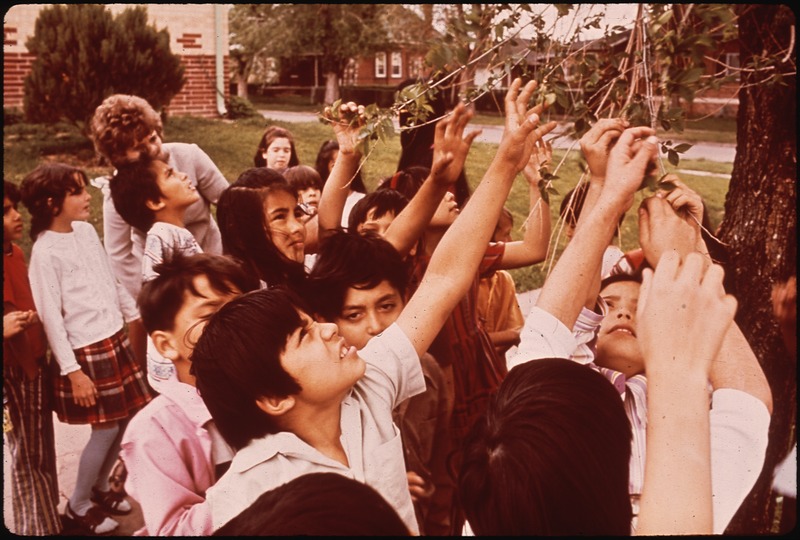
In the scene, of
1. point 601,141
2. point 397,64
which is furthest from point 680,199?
point 397,64

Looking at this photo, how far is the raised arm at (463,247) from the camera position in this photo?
149 cm

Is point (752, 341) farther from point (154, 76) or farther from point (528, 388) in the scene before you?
point (154, 76)

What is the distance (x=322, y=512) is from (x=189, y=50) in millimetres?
1918

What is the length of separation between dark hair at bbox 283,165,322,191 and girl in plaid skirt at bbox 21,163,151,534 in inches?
26.8

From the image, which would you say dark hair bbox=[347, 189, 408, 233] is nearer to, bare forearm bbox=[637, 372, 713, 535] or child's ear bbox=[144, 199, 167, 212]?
child's ear bbox=[144, 199, 167, 212]

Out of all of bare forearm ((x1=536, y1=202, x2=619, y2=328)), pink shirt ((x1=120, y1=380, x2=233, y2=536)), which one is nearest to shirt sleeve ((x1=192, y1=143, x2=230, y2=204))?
pink shirt ((x1=120, y1=380, x2=233, y2=536))

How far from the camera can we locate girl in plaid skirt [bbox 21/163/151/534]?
2176 mm

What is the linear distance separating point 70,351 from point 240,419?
1.06 m

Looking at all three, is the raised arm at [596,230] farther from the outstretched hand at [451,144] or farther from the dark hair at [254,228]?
the dark hair at [254,228]

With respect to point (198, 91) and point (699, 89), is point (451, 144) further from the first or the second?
point (198, 91)

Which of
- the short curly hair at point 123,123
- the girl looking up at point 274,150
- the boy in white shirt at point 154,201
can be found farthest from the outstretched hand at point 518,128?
the girl looking up at point 274,150

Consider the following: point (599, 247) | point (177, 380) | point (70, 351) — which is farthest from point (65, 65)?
point (599, 247)

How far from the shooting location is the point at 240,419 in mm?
1398

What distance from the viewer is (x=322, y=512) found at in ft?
3.05
